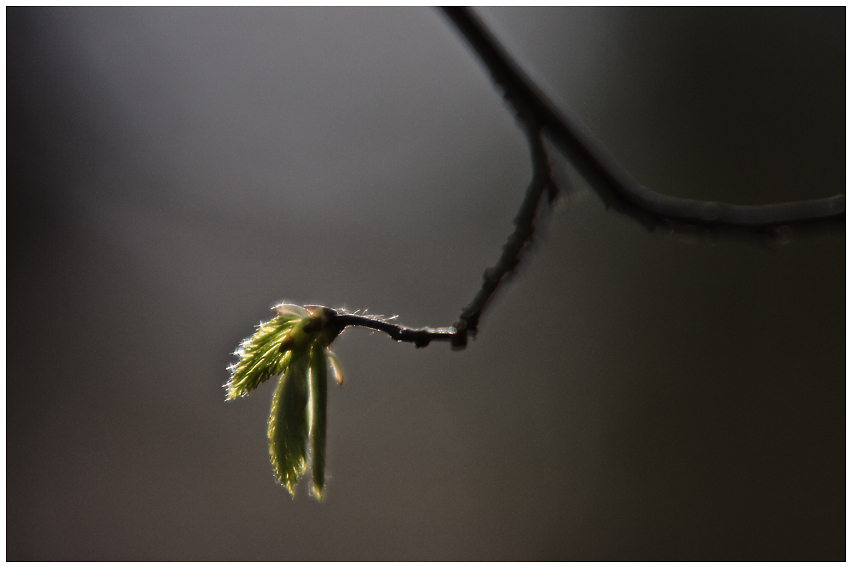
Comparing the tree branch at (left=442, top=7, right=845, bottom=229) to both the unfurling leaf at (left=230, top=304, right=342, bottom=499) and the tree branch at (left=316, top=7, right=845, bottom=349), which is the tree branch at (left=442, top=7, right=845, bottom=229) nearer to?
the tree branch at (left=316, top=7, right=845, bottom=349)

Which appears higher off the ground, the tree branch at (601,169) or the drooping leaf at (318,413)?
the tree branch at (601,169)

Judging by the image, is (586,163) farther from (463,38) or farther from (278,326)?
(278,326)

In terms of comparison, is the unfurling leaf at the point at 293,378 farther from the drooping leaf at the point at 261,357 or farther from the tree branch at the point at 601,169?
the tree branch at the point at 601,169

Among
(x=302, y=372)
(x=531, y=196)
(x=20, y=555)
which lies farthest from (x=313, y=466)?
(x=20, y=555)

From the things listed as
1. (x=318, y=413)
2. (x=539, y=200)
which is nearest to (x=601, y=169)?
(x=539, y=200)

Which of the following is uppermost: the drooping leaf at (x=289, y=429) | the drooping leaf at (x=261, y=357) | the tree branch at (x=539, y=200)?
the tree branch at (x=539, y=200)

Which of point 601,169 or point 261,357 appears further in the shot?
point 261,357

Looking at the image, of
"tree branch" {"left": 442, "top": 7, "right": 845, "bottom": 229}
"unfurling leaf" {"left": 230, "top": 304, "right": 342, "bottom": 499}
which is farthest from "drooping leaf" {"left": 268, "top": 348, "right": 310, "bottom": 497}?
"tree branch" {"left": 442, "top": 7, "right": 845, "bottom": 229}

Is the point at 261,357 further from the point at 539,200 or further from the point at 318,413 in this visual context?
the point at 539,200

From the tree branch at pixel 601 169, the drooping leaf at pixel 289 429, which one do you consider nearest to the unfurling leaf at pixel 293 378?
the drooping leaf at pixel 289 429
